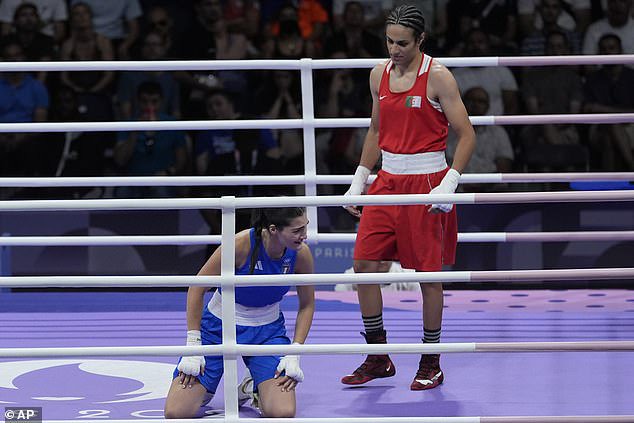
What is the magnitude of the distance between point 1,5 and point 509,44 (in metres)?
3.79

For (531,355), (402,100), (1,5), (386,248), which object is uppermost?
(1,5)

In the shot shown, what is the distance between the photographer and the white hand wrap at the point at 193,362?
13.6ft

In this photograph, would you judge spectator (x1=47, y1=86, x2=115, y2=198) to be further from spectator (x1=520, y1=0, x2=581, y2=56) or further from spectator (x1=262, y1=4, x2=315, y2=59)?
spectator (x1=520, y1=0, x2=581, y2=56)

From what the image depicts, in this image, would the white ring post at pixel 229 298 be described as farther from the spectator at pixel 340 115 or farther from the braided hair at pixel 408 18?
the spectator at pixel 340 115

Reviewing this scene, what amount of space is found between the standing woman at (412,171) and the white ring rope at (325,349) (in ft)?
3.12

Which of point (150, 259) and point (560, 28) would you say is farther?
point (560, 28)

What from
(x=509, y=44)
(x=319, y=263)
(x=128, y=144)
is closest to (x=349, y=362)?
(x=319, y=263)

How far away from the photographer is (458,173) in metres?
4.59

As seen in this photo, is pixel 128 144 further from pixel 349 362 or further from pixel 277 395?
pixel 277 395

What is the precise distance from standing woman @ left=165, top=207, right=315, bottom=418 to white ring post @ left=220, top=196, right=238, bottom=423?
346mm

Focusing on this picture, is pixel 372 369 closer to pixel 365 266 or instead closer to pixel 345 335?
pixel 365 266

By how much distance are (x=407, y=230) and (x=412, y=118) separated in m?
0.45

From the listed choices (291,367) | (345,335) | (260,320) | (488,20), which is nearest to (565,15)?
(488,20)

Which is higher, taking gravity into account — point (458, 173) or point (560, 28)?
point (560, 28)
